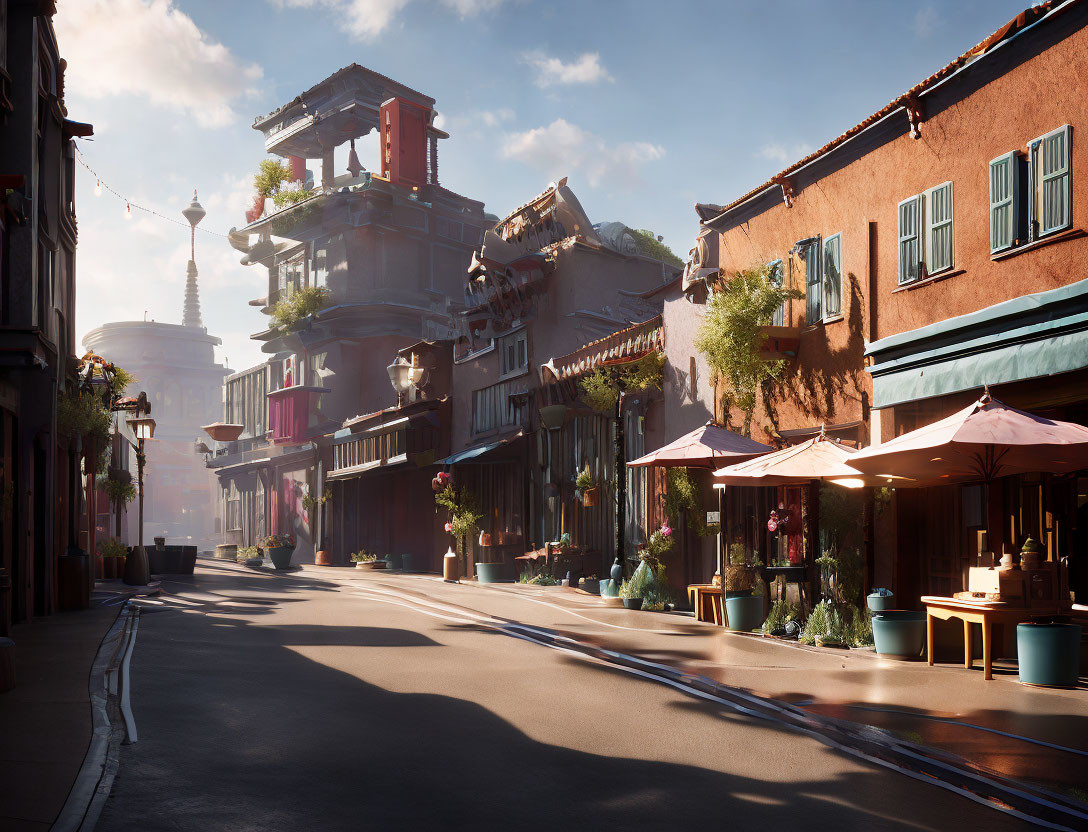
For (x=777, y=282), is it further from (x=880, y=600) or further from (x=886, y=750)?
(x=886, y=750)

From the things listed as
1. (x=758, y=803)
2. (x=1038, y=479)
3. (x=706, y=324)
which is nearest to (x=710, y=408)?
(x=706, y=324)

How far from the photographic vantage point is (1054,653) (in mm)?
9945

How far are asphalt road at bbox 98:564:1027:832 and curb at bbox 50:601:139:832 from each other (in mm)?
107

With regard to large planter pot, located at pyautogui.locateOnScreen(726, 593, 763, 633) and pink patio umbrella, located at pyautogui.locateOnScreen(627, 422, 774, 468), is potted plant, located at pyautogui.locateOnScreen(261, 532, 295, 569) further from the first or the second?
large planter pot, located at pyautogui.locateOnScreen(726, 593, 763, 633)

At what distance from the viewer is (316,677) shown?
33.8 ft

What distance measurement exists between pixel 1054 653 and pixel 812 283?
7.84m

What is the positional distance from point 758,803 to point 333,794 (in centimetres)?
244

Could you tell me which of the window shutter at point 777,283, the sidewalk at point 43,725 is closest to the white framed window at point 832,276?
the window shutter at point 777,283

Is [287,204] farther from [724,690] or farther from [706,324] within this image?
[724,690]

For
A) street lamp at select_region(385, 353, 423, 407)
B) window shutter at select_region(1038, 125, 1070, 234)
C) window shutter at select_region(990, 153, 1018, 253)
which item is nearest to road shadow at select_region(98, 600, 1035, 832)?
window shutter at select_region(1038, 125, 1070, 234)

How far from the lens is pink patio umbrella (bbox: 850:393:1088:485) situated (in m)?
9.84

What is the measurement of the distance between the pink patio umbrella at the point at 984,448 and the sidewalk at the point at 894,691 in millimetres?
2174

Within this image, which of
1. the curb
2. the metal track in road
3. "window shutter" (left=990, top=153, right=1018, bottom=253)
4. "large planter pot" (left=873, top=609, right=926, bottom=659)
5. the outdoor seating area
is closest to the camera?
the curb

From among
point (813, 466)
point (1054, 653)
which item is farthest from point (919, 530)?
point (1054, 653)
